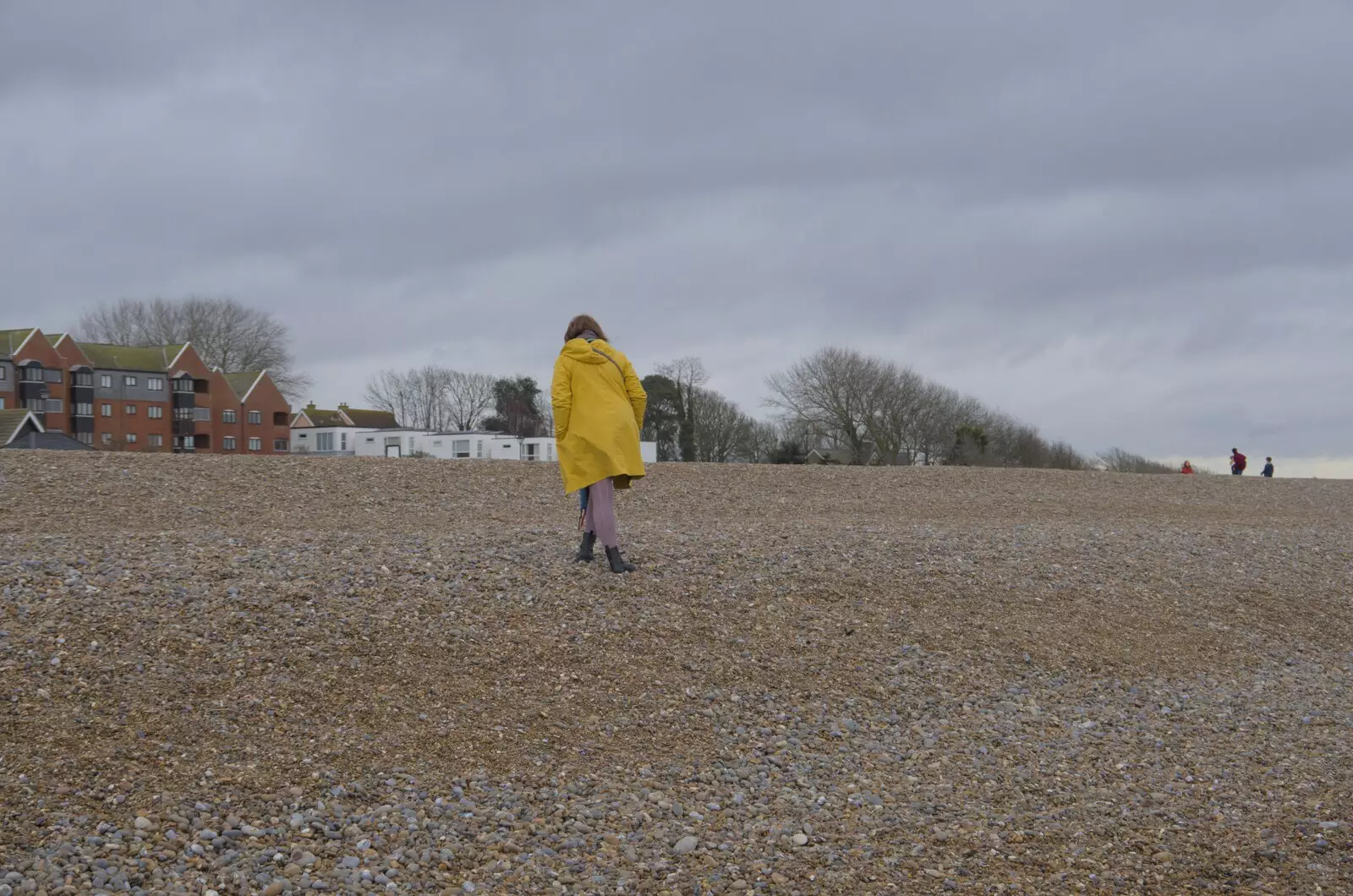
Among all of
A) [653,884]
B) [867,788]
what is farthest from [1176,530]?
[653,884]

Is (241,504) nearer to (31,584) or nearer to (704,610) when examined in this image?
(31,584)

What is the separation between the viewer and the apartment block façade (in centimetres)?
5622

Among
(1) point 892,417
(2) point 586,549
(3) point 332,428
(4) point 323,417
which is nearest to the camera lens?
Result: (2) point 586,549

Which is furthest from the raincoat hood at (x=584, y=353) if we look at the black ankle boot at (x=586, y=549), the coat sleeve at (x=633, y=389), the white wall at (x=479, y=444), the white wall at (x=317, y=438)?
the white wall at (x=317, y=438)

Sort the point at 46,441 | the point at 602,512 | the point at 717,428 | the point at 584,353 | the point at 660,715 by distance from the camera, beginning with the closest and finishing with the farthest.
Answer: the point at 660,715, the point at 584,353, the point at 602,512, the point at 46,441, the point at 717,428

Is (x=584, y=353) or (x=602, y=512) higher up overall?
(x=584, y=353)

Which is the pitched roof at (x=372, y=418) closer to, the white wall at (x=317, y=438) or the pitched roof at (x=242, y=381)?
the white wall at (x=317, y=438)

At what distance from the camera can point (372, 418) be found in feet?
299

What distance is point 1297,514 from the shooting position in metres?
20.6

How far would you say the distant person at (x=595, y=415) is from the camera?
8.18 metres

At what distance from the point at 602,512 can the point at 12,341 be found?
59312 mm

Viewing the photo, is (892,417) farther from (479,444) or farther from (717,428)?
(479,444)

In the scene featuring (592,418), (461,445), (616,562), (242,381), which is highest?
(242,381)


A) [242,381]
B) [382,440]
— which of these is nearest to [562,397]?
[382,440]
